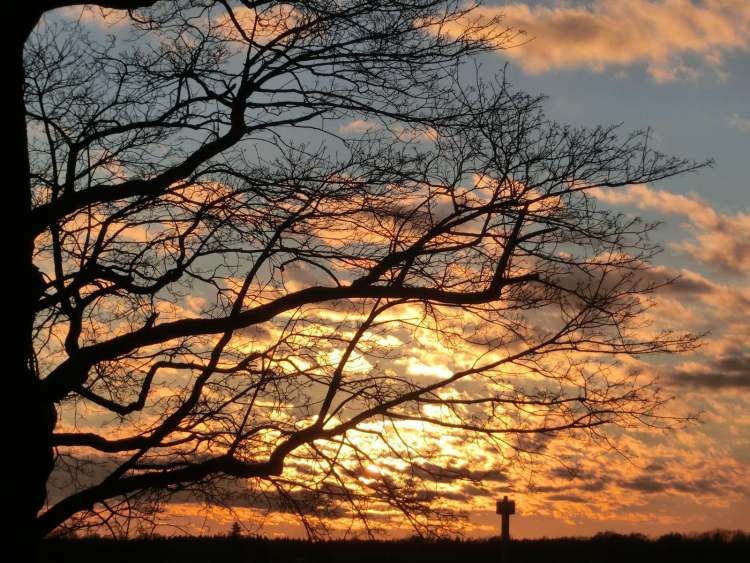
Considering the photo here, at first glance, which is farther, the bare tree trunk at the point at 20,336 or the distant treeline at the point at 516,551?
the distant treeline at the point at 516,551

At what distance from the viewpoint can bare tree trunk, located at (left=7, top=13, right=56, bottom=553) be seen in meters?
6.58

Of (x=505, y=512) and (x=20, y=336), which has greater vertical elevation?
(x=20, y=336)

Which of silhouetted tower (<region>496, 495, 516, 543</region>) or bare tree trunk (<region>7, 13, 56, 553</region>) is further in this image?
silhouetted tower (<region>496, 495, 516, 543</region>)

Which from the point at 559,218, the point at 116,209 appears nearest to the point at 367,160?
the point at 559,218

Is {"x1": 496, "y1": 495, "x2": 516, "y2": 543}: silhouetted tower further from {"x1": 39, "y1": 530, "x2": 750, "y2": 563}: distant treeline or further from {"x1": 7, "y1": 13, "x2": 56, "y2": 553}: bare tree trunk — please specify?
{"x1": 7, "y1": 13, "x2": 56, "y2": 553}: bare tree trunk

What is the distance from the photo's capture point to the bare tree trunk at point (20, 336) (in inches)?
259

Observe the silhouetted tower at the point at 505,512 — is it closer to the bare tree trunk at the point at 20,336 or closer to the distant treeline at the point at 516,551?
the distant treeline at the point at 516,551

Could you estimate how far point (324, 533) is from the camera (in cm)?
855

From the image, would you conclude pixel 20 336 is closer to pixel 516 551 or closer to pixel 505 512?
pixel 505 512

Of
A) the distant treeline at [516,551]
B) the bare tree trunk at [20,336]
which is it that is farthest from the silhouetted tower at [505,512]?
the bare tree trunk at [20,336]

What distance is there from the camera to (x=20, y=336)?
6785 mm

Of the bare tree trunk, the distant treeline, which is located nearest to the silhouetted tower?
the distant treeline

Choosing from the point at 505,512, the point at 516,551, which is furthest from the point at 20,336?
the point at 516,551

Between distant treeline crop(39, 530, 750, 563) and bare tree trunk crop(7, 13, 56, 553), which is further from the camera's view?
distant treeline crop(39, 530, 750, 563)
